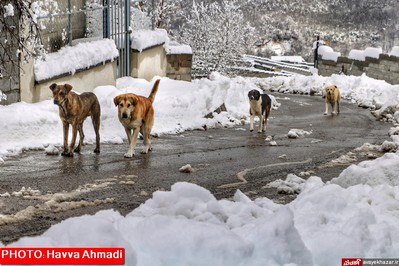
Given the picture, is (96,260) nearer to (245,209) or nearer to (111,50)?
(245,209)

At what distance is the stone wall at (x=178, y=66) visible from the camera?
2403 cm

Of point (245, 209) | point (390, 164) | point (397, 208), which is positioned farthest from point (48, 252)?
point (390, 164)

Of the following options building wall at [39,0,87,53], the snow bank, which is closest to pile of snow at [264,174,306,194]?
the snow bank

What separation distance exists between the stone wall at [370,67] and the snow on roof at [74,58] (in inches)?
811

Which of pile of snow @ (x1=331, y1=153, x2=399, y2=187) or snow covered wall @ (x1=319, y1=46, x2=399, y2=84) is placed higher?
pile of snow @ (x1=331, y1=153, x2=399, y2=187)

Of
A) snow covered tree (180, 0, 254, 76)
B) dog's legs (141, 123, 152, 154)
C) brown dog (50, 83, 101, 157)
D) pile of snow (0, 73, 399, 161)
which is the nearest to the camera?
brown dog (50, 83, 101, 157)

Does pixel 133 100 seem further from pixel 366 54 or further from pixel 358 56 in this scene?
pixel 358 56

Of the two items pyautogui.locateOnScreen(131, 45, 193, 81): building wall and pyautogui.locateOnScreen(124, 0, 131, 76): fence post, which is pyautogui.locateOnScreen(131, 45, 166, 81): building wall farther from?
pyautogui.locateOnScreen(124, 0, 131, 76): fence post

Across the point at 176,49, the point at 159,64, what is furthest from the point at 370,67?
the point at 159,64

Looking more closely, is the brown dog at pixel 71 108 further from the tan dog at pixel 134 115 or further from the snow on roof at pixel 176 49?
the snow on roof at pixel 176 49

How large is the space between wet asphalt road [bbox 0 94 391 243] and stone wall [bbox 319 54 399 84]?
63.9 feet

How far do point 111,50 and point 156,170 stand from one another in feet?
26.4

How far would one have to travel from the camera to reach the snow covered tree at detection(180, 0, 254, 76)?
63116 millimetres

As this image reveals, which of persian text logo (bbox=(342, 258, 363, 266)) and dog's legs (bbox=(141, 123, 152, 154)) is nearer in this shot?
persian text logo (bbox=(342, 258, 363, 266))
